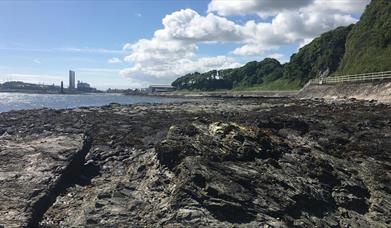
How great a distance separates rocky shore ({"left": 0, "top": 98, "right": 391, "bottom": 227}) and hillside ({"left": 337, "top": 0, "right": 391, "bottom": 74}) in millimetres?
55421

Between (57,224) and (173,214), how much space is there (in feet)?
16.1

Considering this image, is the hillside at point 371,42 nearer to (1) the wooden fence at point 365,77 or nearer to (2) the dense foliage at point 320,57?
(1) the wooden fence at point 365,77

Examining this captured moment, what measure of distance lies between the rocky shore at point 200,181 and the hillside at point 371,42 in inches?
2182

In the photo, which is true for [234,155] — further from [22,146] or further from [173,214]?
[22,146]

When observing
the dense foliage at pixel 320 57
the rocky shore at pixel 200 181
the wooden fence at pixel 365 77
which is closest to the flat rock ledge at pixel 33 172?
the rocky shore at pixel 200 181

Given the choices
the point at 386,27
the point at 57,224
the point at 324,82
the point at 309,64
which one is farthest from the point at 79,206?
the point at 309,64

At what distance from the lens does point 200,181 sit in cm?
1730

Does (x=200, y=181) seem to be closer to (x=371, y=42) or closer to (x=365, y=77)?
(x=365, y=77)

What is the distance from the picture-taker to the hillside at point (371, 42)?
79.8 meters

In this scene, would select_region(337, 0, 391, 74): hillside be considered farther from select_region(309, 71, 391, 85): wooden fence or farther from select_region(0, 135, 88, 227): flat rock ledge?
select_region(0, 135, 88, 227): flat rock ledge

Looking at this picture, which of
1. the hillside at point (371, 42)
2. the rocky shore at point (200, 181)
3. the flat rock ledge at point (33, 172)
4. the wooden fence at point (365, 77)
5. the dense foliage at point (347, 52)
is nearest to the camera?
the rocky shore at point (200, 181)

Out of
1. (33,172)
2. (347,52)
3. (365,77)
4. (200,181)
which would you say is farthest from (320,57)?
(200,181)

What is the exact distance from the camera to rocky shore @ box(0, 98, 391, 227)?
54.3 ft

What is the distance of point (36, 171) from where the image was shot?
2109 cm
